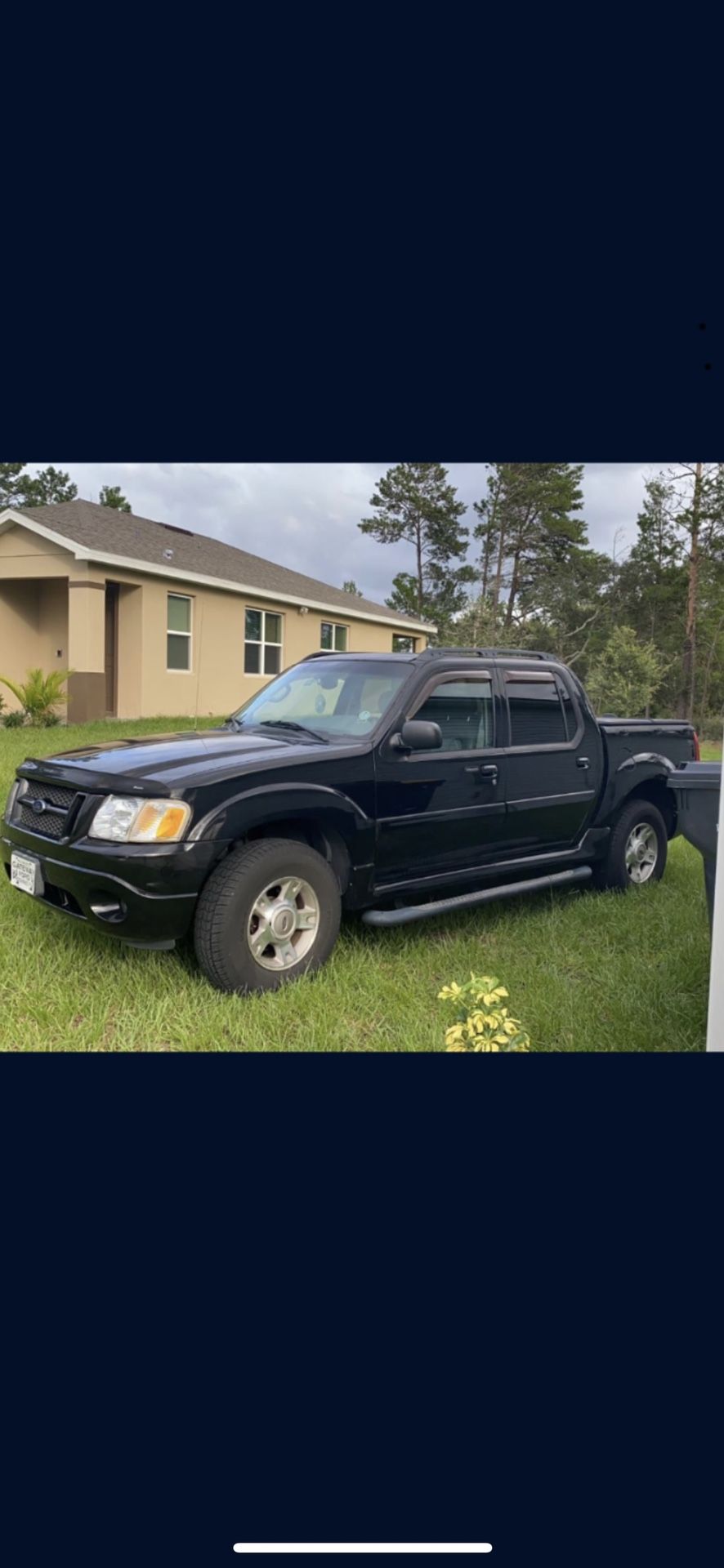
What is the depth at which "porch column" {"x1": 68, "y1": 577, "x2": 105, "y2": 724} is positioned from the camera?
3074 millimetres

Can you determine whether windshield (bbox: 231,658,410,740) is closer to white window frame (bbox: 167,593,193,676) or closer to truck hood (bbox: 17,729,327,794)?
truck hood (bbox: 17,729,327,794)

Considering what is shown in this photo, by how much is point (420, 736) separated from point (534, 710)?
24.6 inches

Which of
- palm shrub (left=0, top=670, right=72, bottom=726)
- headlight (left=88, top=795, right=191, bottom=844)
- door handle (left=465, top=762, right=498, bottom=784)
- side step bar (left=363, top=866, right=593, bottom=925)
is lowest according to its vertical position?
side step bar (left=363, top=866, right=593, bottom=925)

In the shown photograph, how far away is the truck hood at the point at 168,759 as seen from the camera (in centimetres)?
274

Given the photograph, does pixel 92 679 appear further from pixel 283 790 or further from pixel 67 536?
pixel 283 790

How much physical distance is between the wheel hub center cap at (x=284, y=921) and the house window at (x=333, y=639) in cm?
107

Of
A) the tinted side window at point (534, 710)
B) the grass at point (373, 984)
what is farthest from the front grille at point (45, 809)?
the tinted side window at point (534, 710)

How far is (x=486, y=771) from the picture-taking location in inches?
133

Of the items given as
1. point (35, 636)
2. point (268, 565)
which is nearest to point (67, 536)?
point (35, 636)

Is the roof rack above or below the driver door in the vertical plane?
above

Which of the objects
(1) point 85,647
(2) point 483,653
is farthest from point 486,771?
(1) point 85,647

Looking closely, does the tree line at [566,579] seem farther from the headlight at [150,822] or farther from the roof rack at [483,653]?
the headlight at [150,822]
